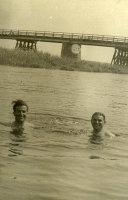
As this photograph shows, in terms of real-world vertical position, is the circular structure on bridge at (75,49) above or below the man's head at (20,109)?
above

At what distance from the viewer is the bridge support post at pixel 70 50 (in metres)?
19.2

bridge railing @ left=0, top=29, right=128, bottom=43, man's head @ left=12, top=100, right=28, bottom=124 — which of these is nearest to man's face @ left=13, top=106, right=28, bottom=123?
man's head @ left=12, top=100, right=28, bottom=124

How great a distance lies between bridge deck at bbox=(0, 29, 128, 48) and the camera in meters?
18.2

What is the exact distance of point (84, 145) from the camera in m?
4.21

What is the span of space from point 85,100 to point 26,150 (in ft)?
14.0

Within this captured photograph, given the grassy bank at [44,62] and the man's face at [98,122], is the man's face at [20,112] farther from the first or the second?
the grassy bank at [44,62]

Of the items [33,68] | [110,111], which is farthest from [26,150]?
[33,68]

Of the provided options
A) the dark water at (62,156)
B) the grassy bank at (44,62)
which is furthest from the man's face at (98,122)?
the grassy bank at (44,62)

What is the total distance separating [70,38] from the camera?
19.4 metres

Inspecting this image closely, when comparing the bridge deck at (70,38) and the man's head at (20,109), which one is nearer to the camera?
the man's head at (20,109)

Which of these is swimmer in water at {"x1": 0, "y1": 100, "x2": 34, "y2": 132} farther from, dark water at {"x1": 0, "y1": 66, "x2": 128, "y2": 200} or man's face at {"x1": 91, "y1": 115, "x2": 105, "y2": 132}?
man's face at {"x1": 91, "y1": 115, "x2": 105, "y2": 132}

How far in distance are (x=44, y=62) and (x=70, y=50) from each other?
4.76 m

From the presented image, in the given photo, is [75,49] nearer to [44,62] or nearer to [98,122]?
[44,62]

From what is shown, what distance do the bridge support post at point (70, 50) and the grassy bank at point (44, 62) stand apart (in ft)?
5.14
